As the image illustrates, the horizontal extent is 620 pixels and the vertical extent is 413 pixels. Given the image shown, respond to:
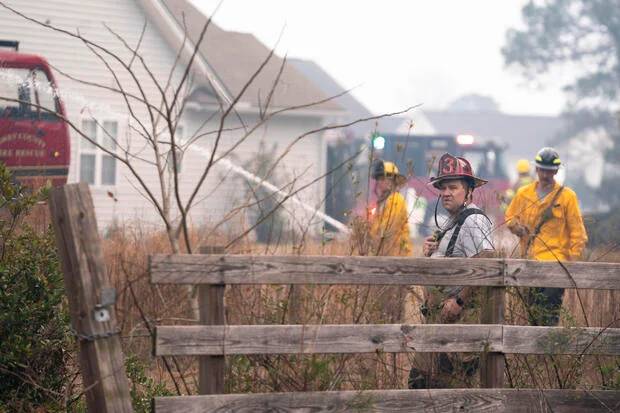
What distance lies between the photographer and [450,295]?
22.7ft

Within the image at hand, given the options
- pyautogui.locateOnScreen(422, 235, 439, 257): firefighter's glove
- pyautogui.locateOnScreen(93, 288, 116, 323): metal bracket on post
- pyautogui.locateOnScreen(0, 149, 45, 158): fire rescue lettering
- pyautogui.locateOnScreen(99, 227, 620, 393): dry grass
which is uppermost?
pyautogui.locateOnScreen(0, 149, 45, 158): fire rescue lettering

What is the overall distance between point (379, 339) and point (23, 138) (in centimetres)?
1118

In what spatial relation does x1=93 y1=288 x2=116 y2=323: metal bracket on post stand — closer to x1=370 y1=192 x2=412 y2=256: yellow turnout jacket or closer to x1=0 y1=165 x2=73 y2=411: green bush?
x1=0 y1=165 x2=73 y2=411: green bush

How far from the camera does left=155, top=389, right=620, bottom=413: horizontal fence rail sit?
5.82 m

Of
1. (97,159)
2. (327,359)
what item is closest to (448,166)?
(327,359)

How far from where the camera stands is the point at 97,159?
24.5 metres

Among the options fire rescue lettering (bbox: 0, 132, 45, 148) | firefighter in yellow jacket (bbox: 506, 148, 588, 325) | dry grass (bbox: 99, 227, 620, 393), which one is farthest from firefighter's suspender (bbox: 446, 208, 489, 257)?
fire rescue lettering (bbox: 0, 132, 45, 148)

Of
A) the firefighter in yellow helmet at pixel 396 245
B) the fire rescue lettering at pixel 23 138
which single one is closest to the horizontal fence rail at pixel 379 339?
the firefighter in yellow helmet at pixel 396 245

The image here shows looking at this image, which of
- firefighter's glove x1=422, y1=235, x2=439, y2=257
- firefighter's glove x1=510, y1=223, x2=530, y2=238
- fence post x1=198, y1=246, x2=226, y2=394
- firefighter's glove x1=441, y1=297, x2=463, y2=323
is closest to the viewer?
fence post x1=198, y1=246, x2=226, y2=394

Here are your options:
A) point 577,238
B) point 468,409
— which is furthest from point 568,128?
point 468,409

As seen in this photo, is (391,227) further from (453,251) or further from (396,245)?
(453,251)

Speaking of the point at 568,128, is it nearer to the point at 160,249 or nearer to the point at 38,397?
the point at 160,249

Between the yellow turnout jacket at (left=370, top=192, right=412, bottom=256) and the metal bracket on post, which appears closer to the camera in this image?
the metal bracket on post

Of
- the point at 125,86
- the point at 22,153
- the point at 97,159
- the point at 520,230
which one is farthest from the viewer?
the point at 97,159
